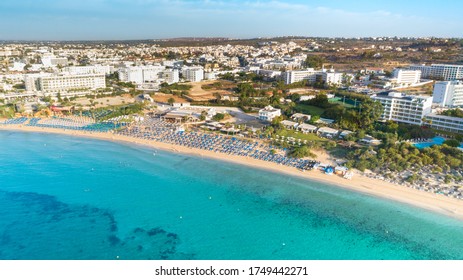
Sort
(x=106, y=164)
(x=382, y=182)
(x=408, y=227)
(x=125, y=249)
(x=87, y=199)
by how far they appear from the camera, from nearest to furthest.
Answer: (x=125, y=249) → (x=408, y=227) → (x=87, y=199) → (x=382, y=182) → (x=106, y=164)

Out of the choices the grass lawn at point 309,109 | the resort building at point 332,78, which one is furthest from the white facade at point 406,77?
the grass lawn at point 309,109

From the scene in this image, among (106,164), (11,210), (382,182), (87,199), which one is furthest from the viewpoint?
(106,164)

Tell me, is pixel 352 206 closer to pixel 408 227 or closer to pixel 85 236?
pixel 408 227

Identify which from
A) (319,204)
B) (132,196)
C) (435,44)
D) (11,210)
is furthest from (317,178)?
(435,44)

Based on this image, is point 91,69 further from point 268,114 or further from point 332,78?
point 332,78

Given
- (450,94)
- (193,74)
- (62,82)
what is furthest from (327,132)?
(62,82)

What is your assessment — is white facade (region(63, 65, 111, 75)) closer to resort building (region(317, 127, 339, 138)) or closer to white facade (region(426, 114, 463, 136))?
resort building (region(317, 127, 339, 138))

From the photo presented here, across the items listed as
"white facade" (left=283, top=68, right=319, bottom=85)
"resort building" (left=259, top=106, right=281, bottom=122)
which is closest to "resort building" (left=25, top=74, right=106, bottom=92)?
"resort building" (left=259, top=106, right=281, bottom=122)
